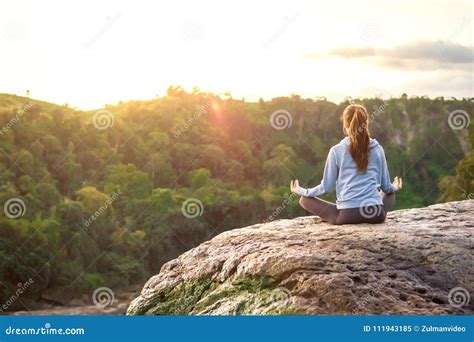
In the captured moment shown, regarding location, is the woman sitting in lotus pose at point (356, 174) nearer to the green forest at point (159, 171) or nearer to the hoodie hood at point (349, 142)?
the hoodie hood at point (349, 142)

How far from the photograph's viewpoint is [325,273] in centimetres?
583

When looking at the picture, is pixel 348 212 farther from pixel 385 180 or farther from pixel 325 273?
pixel 325 273

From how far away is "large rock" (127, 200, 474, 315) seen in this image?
18.7 ft

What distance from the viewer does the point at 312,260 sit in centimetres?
596

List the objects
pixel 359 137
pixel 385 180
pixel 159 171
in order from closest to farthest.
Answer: pixel 359 137
pixel 385 180
pixel 159 171

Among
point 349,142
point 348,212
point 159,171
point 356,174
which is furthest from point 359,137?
point 159,171

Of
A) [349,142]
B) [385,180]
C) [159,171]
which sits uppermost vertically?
[349,142]

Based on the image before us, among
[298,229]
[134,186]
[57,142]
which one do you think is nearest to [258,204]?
[134,186]

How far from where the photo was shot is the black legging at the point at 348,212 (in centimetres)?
693

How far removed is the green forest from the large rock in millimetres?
24343

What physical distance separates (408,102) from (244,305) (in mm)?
51186

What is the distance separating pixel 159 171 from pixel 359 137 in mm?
44509

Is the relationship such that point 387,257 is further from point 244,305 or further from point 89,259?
point 89,259

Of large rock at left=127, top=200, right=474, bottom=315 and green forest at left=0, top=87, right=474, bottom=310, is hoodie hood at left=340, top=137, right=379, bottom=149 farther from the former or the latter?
green forest at left=0, top=87, right=474, bottom=310
